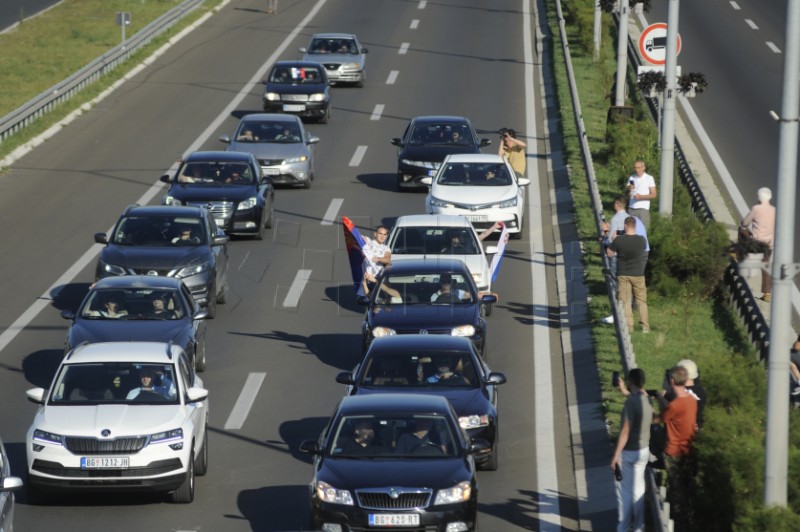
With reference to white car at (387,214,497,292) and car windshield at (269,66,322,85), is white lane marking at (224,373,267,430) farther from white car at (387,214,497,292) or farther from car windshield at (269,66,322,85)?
car windshield at (269,66,322,85)

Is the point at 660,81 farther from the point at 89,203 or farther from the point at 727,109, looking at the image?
the point at 727,109

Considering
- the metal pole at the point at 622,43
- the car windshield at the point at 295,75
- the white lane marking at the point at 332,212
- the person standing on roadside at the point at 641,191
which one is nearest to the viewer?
the person standing on roadside at the point at 641,191

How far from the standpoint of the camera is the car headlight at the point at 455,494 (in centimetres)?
1370

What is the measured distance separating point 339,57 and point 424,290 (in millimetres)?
28174

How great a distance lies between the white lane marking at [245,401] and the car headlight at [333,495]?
513cm

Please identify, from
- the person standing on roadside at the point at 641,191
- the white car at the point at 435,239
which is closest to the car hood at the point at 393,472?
the white car at the point at 435,239

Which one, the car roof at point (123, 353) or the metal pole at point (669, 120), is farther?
the metal pole at point (669, 120)

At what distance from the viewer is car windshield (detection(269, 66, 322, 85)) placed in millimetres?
44312

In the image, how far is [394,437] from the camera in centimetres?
1452

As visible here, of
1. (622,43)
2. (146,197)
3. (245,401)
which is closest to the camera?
(245,401)

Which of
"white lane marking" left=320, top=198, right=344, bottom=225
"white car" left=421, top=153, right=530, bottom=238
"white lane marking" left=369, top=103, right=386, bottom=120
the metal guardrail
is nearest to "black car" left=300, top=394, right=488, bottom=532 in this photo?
"white car" left=421, top=153, right=530, bottom=238

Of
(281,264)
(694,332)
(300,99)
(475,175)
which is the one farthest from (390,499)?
(300,99)

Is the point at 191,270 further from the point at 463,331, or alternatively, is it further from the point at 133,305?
the point at 463,331

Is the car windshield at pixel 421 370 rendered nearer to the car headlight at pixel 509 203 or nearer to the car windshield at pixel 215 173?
the car headlight at pixel 509 203
